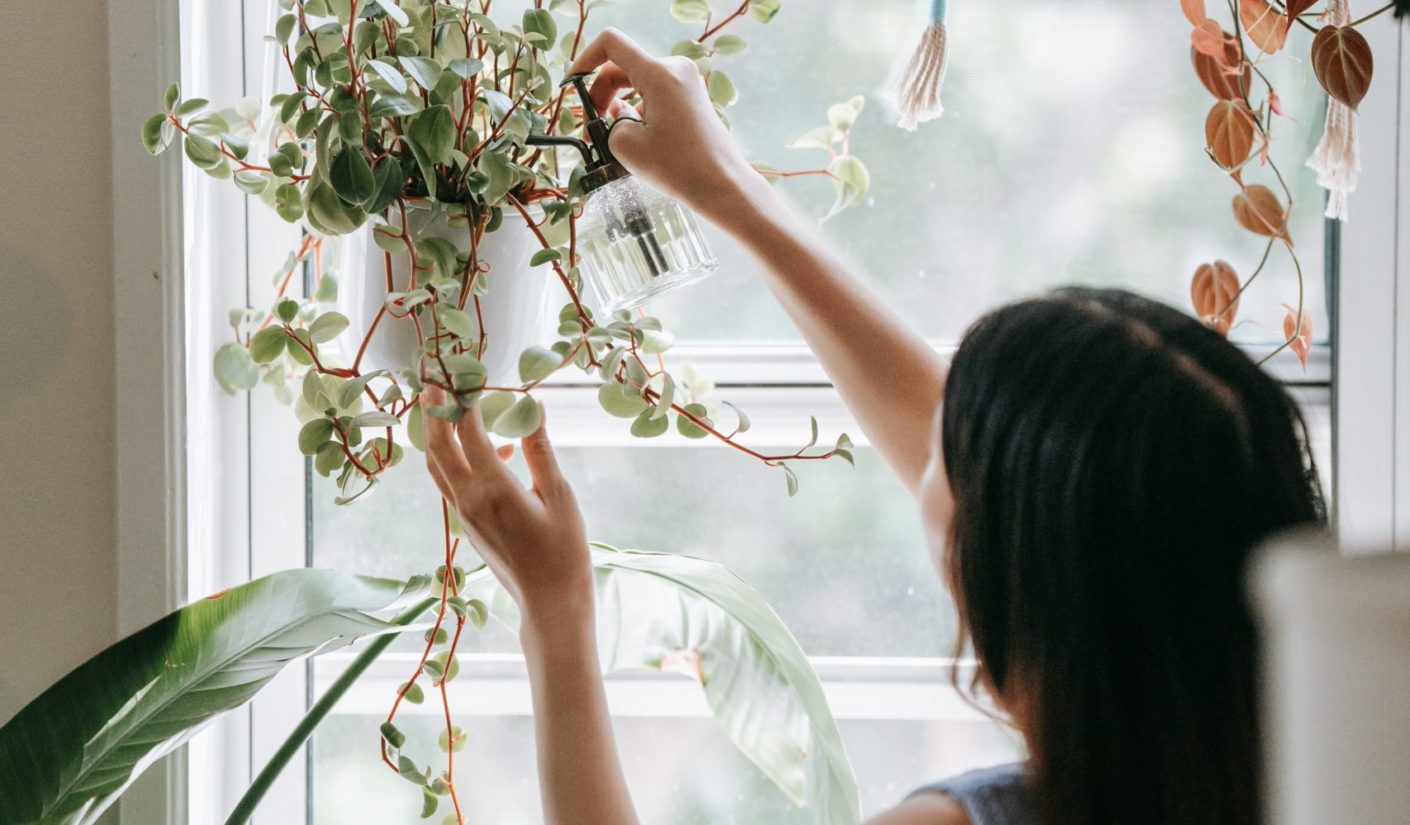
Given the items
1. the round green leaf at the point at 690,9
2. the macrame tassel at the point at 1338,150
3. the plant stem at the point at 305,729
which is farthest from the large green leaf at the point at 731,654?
the macrame tassel at the point at 1338,150

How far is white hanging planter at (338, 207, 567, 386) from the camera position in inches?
26.2

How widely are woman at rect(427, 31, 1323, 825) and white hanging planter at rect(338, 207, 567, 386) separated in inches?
2.9

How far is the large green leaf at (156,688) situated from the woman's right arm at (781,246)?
40 centimetres

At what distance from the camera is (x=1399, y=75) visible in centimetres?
91

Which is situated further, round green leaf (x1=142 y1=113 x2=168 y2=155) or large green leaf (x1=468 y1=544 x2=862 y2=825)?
large green leaf (x1=468 y1=544 x2=862 y2=825)

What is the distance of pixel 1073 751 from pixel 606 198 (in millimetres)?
478

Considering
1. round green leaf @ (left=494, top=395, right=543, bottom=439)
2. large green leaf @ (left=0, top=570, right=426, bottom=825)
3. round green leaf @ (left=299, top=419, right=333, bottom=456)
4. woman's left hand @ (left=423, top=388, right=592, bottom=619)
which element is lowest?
large green leaf @ (left=0, top=570, right=426, bottom=825)

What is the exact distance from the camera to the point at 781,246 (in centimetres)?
75

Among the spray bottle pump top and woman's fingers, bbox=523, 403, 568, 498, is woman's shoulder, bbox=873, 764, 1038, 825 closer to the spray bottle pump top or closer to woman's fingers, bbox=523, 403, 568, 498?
woman's fingers, bbox=523, 403, 568, 498

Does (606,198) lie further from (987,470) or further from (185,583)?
(185,583)

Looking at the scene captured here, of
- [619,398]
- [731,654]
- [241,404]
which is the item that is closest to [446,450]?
[619,398]

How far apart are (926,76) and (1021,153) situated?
0.20 m

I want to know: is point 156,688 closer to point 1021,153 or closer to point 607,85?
point 607,85

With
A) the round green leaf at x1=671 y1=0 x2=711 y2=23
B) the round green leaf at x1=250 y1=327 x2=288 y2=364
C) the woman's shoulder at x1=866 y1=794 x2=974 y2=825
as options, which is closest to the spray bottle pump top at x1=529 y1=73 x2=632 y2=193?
the round green leaf at x1=671 y1=0 x2=711 y2=23
